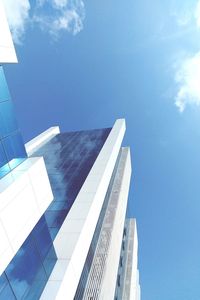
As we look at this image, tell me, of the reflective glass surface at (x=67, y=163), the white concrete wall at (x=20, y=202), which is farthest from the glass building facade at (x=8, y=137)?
the reflective glass surface at (x=67, y=163)

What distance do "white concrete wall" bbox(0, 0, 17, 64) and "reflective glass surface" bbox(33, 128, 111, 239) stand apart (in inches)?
518

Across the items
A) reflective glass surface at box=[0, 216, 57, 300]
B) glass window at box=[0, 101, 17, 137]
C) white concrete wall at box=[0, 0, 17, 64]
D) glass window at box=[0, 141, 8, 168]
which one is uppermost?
white concrete wall at box=[0, 0, 17, 64]

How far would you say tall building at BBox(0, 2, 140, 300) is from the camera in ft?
33.5

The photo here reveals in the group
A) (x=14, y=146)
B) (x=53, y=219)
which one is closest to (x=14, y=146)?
(x=14, y=146)

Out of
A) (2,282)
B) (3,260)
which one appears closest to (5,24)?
(3,260)

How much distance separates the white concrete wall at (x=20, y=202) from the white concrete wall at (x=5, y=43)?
4.87 meters

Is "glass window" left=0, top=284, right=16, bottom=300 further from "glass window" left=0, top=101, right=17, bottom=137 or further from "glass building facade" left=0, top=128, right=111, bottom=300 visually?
"glass window" left=0, top=101, right=17, bottom=137

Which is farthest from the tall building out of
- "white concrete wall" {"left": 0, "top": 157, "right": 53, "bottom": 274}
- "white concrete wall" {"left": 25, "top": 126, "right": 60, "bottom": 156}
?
"white concrete wall" {"left": 25, "top": 126, "right": 60, "bottom": 156}

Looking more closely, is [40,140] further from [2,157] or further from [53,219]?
[2,157]

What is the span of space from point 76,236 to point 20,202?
853 cm

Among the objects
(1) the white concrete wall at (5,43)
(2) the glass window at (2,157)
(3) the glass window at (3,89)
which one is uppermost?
(1) the white concrete wall at (5,43)

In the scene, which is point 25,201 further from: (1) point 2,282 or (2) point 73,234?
(2) point 73,234

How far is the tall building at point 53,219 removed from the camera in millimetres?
10219

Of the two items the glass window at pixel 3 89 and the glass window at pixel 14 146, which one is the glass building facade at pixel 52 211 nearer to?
the glass window at pixel 14 146
